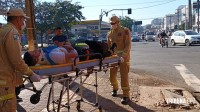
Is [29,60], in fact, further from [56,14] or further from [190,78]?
[56,14]

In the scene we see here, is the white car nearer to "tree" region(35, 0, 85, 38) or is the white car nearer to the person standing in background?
"tree" region(35, 0, 85, 38)

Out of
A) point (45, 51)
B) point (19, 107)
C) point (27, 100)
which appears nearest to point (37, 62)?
point (45, 51)

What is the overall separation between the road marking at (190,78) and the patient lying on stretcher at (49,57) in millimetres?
4986

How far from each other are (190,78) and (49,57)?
7.08 meters

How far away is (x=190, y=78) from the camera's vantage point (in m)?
10.9

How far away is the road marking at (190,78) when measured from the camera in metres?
9.48

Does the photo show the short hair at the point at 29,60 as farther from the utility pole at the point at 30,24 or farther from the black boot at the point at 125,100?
the utility pole at the point at 30,24

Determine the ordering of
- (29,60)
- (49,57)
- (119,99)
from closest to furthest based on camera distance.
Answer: (29,60) < (49,57) < (119,99)

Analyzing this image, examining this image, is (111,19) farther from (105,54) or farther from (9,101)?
(9,101)

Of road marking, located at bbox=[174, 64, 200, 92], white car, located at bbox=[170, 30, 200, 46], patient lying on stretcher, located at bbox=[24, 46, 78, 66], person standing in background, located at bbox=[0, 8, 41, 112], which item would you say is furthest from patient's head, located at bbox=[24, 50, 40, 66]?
white car, located at bbox=[170, 30, 200, 46]

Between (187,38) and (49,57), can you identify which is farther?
(187,38)

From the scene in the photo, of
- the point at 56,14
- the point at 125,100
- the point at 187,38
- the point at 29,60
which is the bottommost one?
the point at 125,100

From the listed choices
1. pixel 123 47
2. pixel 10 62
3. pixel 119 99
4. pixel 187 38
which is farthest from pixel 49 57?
pixel 187 38

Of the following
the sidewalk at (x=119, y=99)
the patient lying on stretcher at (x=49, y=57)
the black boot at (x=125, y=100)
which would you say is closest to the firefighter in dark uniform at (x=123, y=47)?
the black boot at (x=125, y=100)
